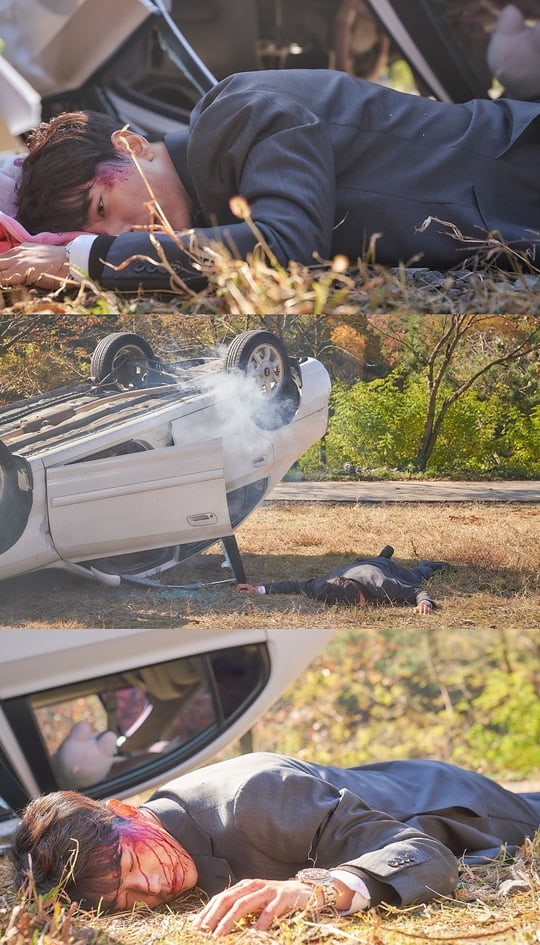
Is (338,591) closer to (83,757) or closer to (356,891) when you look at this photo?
(356,891)

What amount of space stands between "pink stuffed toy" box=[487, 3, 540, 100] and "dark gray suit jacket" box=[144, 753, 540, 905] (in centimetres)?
186

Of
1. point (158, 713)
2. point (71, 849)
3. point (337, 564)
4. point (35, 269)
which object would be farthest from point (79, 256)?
point (158, 713)

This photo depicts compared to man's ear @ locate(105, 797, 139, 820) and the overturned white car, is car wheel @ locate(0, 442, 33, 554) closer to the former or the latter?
the overturned white car

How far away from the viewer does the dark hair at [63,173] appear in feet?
6.13

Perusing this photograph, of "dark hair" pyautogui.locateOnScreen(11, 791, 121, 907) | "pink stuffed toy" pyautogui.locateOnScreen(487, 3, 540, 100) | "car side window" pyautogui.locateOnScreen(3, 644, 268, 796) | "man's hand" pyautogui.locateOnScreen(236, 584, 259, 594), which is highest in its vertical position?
"pink stuffed toy" pyautogui.locateOnScreen(487, 3, 540, 100)

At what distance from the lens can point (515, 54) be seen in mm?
2941

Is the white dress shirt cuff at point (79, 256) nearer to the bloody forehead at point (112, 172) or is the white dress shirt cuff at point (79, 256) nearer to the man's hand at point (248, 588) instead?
the bloody forehead at point (112, 172)

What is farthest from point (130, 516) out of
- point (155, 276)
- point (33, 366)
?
point (155, 276)

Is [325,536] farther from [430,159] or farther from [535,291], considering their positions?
[430,159]

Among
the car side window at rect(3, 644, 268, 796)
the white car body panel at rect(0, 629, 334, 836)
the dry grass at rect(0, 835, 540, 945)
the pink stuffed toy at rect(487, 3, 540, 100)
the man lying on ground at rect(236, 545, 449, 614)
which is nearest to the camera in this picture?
the dry grass at rect(0, 835, 540, 945)

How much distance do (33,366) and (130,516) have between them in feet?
0.95

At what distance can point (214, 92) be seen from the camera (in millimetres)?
1834

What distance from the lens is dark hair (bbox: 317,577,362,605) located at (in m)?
1.61

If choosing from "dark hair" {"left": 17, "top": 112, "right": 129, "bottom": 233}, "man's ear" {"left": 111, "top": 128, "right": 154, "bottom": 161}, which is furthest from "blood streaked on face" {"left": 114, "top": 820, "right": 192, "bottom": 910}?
"man's ear" {"left": 111, "top": 128, "right": 154, "bottom": 161}
